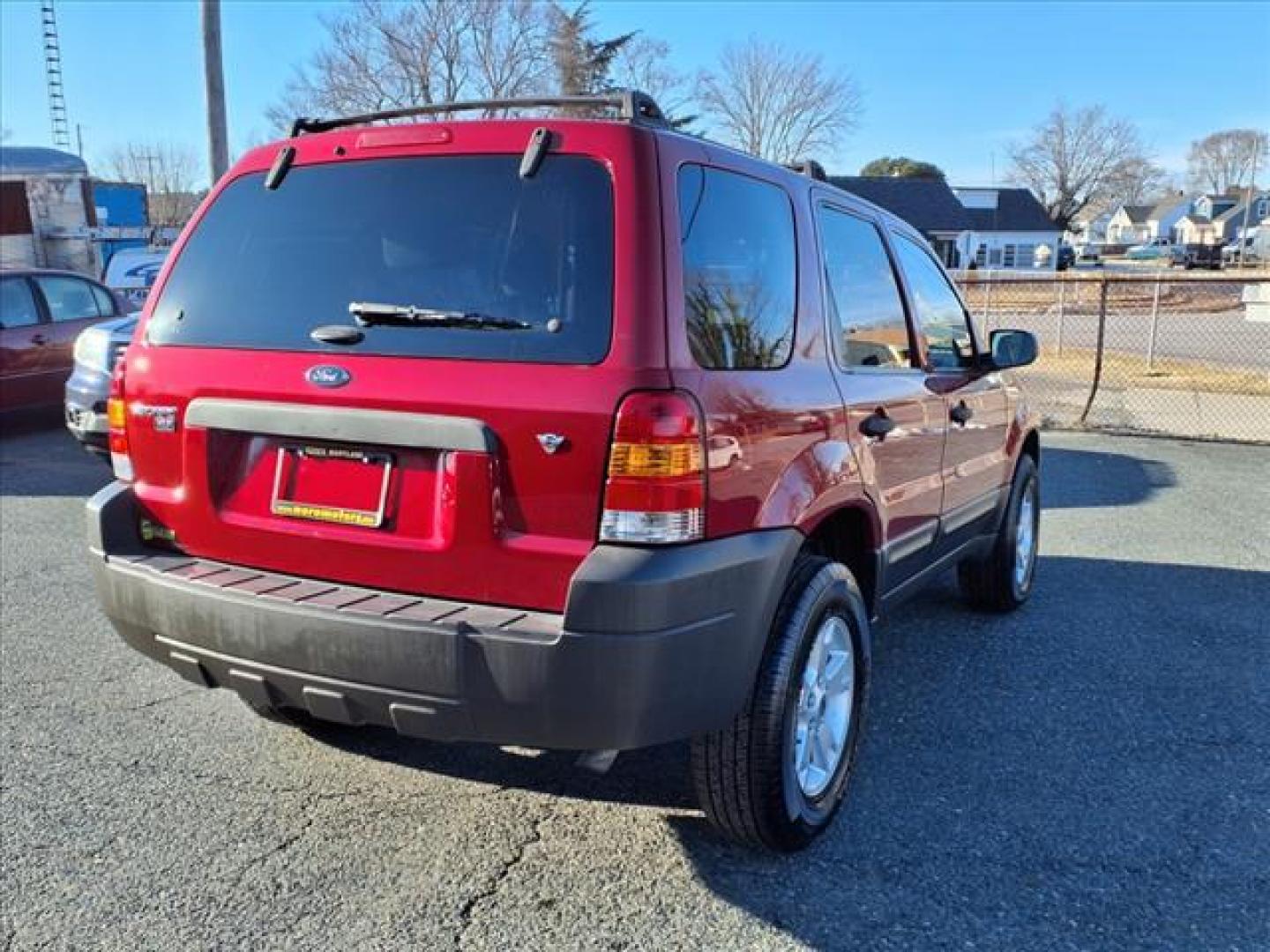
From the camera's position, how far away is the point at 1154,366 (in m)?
17.2

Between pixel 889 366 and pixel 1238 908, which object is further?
pixel 889 366

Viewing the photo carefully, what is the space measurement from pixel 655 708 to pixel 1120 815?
175 centimetres

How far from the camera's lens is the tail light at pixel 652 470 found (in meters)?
2.43

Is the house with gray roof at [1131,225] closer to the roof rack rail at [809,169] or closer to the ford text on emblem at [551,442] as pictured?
the roof rack rail at [809,169]

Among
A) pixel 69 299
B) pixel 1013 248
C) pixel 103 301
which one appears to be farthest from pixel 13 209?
pixel 1013 248

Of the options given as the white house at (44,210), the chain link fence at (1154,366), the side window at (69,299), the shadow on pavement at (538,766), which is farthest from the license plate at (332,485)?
the white house at (44,210)

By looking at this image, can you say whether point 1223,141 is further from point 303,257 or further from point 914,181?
point 303,257

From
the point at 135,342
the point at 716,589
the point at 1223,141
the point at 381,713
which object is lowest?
the point at 381,713

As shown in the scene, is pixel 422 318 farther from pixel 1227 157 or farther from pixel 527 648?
pixel 1227 157

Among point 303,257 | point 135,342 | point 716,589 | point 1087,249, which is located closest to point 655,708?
point 716,589

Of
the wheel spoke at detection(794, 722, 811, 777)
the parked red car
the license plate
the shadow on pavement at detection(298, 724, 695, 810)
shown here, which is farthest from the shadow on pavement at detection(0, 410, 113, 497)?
the wheel spoke at detection(794, 722, 811, 777)

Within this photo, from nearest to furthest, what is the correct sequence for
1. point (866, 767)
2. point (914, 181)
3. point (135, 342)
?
point (135, 342)
point (866, 767)
point (914, 181)

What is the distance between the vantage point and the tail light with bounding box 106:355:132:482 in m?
3.16

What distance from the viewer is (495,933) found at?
2631 mm
